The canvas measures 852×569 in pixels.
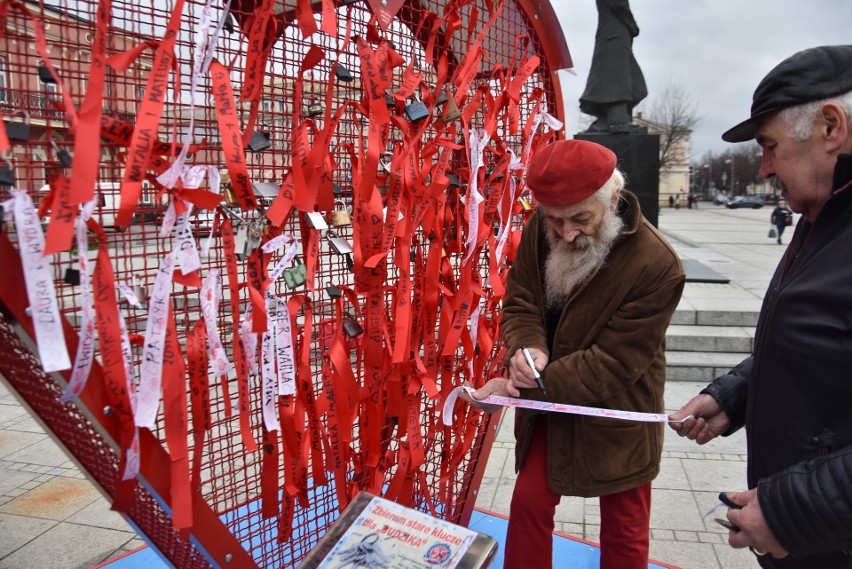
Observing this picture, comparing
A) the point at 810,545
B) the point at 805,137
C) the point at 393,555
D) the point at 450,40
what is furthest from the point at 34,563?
the point at 805,137

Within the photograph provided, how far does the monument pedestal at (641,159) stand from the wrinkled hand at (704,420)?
5.24 m

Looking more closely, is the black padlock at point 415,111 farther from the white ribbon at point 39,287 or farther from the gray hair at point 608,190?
the white ribbon at point 39,287

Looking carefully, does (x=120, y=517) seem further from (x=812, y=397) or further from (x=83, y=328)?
(x=812, y=397)

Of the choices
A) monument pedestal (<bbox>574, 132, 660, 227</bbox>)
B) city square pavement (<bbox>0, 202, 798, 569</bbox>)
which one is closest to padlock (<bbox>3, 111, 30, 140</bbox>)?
city square pavement (<bbox>0, 202, 798, 569</bbox>)

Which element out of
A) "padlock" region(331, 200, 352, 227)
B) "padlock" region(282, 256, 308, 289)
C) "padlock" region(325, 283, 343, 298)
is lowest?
"padlock" region(325, 283, 343, 298)

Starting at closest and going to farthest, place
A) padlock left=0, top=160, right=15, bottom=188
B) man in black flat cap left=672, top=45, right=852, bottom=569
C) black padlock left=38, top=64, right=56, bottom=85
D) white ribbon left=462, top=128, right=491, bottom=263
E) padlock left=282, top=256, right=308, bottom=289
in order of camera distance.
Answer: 1. padlock left=0, top=160, right=15, bottom=188
2. black padlock left=38, top=64, right=56, bottom=85
3. man in black flat cap left=672, top=45, right=852, bottom=569
4. padlock left=282, top=256, right=308, bottom=289
5. white ribbon left=462, top=128, right=491, bottom=263

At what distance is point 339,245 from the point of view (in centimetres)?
174

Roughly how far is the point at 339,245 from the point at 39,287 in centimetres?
79

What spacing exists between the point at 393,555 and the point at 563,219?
1.08 metres

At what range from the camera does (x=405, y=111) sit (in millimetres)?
1913

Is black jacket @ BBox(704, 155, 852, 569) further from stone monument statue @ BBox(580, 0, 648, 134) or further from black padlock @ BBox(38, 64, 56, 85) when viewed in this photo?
stone monument statue @ BBox(580, 0, 648, 134)

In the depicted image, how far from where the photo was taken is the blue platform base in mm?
2662

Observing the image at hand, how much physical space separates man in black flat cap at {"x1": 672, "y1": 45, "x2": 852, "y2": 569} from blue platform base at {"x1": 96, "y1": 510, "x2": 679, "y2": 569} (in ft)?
4.36

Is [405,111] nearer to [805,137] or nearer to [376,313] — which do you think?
[376,313]
